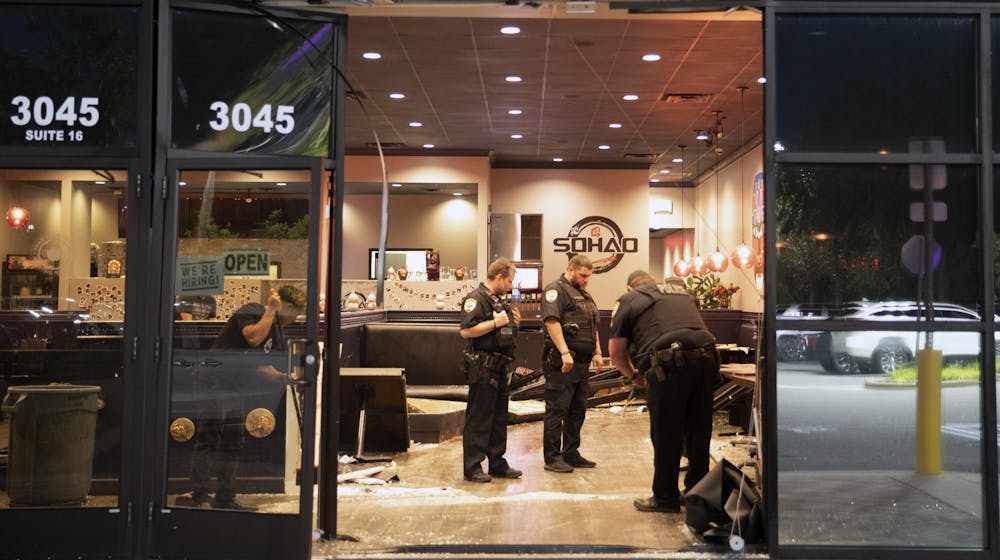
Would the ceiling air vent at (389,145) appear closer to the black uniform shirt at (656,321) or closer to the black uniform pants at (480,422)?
the black uniform pants at (480,422)

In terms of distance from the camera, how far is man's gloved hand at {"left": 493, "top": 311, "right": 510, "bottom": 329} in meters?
7.04

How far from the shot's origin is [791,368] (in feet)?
16.1

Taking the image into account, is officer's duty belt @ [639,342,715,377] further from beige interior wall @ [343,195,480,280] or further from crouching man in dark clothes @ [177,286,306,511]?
beige interior wall @ [343,195,480,280]

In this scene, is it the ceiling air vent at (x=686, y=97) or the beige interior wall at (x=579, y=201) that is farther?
the beige interior wall at (x=579, y=201)

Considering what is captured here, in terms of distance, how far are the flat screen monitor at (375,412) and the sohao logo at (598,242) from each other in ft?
28.9

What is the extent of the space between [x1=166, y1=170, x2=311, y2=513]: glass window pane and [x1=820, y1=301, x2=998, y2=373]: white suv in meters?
2.80

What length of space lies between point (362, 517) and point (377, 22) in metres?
4.52

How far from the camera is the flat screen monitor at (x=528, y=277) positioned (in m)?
16.5

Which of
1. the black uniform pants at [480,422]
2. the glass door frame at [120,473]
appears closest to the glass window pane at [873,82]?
the black uniform pants at [480,422]

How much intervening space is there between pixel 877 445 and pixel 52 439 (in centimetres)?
429

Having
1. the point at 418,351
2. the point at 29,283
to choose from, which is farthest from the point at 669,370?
the point at 418,351

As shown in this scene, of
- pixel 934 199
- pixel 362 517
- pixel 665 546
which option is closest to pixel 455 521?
pixel 362 517

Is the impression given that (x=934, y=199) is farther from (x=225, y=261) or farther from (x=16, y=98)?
(x=16, y=98)

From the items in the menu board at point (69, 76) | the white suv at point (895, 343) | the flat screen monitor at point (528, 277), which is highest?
the menu board at point (69, 76)
